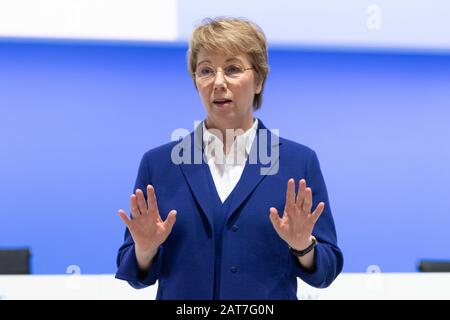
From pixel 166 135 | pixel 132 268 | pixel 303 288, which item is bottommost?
pixel 303 288

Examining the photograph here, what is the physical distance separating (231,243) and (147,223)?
0.19 metres

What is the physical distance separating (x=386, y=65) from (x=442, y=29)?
0.44 meters

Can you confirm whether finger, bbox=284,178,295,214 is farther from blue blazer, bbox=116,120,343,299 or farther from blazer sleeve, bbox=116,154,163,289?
blazer sleeve, bbox=116,154,163,289

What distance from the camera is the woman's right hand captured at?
1251 mm

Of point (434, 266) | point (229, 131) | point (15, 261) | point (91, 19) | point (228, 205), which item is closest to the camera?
point (228, 205)

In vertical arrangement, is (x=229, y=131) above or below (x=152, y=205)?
above

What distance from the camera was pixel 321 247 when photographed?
1.32m

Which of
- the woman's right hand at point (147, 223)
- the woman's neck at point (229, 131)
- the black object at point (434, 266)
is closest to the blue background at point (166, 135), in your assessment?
the black object at point (434, 266)

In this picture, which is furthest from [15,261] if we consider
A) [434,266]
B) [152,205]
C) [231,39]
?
[434,266]

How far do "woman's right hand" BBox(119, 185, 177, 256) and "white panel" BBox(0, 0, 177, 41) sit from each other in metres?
1.94

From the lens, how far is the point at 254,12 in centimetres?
307

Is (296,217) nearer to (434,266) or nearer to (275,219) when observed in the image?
(275,219)

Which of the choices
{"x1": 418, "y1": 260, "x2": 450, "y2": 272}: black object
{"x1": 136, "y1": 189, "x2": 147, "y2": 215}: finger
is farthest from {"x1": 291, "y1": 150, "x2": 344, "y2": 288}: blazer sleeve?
{"x1": 418, "y1": 260, "x2": 450, "y2": 272}: black object
